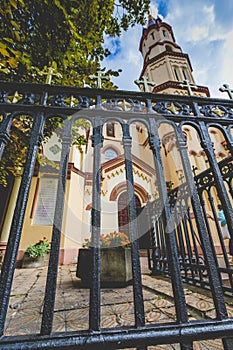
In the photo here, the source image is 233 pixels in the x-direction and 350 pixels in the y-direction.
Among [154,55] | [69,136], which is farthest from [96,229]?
[154,55]

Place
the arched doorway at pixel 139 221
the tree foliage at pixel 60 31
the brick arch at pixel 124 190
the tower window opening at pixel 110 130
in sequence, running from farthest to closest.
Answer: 1. the tower window opening at pixel 110 130
2. the brick arch at pixel 124 190
3. the arched doorway at pixel 139 221
4. the tree foliage at pixel 60 31

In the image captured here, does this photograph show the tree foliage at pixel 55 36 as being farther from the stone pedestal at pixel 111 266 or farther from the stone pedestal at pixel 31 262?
the stone pedestal at pixel 31 262

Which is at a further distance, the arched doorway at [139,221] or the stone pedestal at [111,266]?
the arched doorway at [139,221]

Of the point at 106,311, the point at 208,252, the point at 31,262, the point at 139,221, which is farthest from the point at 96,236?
the point at 139,221

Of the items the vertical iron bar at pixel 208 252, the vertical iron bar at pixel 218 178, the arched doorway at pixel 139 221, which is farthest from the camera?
the arched doorway at pixel 139 221

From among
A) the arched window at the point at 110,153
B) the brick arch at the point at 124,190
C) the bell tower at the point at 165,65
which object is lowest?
the brick arch at the point at 124,190

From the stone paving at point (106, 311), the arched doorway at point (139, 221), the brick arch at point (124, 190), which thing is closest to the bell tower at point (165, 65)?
the brick arch at point (124, 190)

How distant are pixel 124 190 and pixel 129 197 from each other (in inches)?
321

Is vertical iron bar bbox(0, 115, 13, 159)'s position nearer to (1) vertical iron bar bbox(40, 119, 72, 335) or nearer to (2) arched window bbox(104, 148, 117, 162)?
(1) vertical iron bar bbox(40, 119, 72, 335)

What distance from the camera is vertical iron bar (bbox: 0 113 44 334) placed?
0.86m

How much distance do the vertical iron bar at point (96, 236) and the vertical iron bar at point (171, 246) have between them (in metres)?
0.42

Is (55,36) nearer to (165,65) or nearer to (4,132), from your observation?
(4,132)

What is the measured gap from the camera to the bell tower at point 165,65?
1295 cm

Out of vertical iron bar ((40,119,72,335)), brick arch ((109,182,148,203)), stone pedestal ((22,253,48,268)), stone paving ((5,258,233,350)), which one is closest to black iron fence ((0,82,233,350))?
vertical iron bar ((40,119,72,335))
